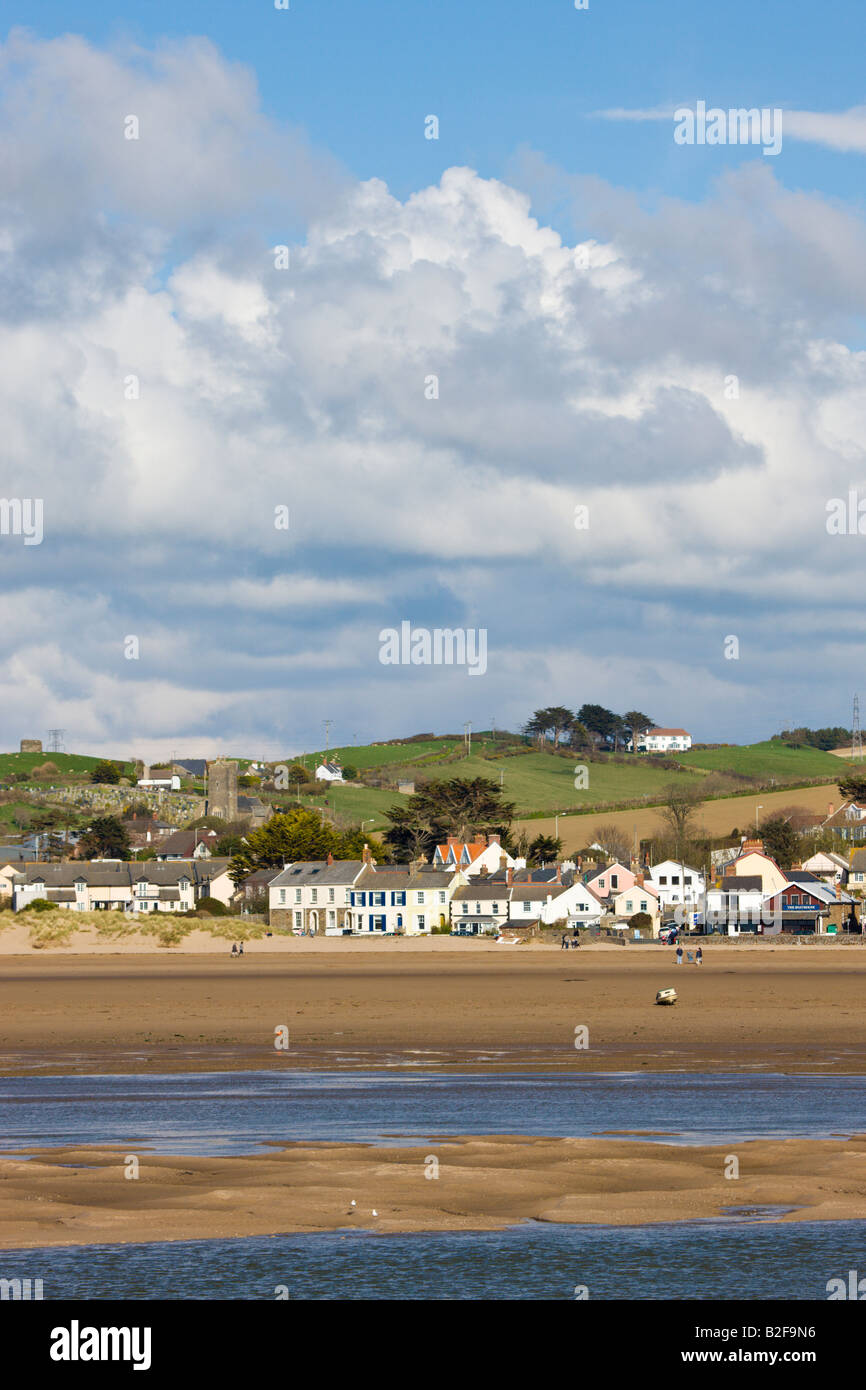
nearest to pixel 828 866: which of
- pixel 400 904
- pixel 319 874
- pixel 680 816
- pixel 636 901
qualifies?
pixel 680 816

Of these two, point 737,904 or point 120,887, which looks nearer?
point 737,904

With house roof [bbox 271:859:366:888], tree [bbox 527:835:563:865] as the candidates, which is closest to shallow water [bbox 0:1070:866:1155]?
house roof [bbox 271:859:366:888]

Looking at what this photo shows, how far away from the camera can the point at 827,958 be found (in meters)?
73.8

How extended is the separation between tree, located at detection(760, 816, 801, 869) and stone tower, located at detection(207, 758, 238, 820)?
72.4 meters

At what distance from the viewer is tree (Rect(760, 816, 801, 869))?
121438mm

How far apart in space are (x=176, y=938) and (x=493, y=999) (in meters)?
40.3

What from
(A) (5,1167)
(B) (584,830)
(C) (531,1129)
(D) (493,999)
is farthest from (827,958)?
(B) (584,830)

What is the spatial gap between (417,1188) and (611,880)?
90.8 meters

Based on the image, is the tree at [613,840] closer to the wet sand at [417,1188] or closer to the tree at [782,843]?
the tree at [782,843]

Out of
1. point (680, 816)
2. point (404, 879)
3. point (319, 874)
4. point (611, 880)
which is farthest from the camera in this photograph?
point (680, 816)

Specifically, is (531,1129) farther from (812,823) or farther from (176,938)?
(812,823)

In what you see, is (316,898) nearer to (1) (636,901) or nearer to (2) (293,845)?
(2) (293,845)

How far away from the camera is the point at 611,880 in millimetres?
106500

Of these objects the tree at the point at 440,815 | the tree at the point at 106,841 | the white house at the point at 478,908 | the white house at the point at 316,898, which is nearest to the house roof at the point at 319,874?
the white house at the point at 316,898
